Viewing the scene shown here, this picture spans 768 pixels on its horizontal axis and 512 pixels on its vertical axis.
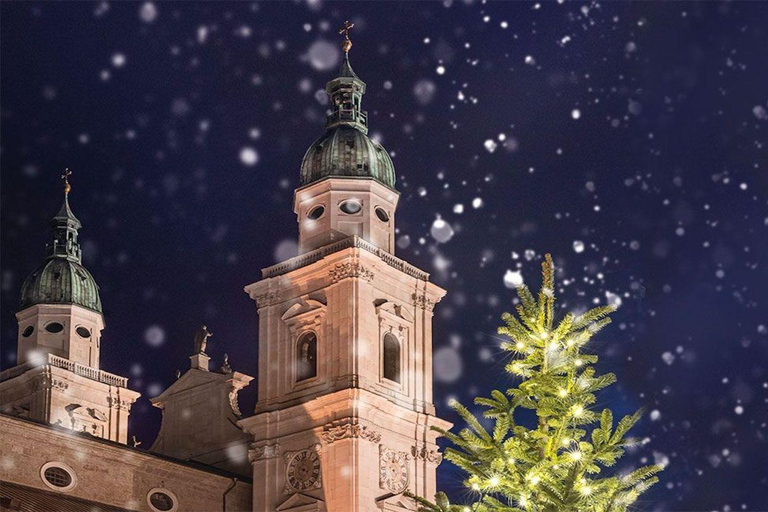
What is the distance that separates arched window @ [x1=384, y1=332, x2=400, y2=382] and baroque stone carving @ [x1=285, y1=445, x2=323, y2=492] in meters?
4.50

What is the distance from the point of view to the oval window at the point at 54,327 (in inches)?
2638

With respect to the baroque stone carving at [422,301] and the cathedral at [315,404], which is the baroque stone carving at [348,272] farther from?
the baroque stone carving at [422,301]

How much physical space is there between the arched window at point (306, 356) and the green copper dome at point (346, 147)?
6.48 meters

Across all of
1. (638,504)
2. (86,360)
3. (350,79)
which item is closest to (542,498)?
(638,504)

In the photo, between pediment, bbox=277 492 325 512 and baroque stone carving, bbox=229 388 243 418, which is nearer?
pediment, bbox=277 492 325 512

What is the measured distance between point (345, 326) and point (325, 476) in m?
5.61

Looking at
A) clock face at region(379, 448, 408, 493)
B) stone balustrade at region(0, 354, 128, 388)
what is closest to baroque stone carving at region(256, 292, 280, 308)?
clock face at region(379, 448, 408, 493)

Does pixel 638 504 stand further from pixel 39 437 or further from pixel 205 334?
pixel 205 334

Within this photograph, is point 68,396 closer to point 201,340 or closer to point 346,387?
point 201,340

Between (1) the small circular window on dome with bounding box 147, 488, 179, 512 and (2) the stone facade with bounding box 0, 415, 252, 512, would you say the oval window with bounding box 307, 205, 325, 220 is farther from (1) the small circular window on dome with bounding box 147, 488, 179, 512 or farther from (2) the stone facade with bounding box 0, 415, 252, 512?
(1) the small circular window on dome with bounding box 147, 488, 179, 512

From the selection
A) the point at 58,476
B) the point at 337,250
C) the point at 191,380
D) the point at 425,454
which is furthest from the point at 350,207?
the point at 58,476

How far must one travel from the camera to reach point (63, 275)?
2680 inches

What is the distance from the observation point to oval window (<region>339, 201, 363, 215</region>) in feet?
178

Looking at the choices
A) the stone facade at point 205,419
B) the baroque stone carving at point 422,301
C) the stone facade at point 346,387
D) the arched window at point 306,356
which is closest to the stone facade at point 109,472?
the stone facade at point 346,387
